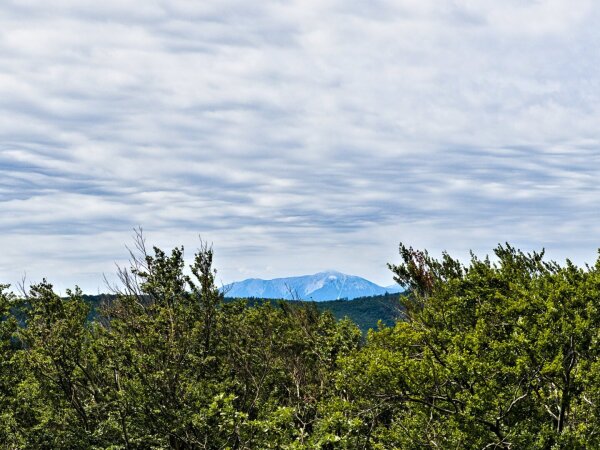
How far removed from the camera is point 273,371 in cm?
2661

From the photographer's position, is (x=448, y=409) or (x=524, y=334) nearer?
(x=524, y=334)

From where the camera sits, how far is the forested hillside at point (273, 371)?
1689 centimetres

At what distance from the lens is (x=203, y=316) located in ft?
77.1

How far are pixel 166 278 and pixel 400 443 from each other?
1142 centimetres

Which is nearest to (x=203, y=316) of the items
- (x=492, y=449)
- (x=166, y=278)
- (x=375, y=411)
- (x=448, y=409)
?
(x=166, y=278)

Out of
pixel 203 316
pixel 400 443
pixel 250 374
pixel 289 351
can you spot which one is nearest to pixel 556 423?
pixel 400 443

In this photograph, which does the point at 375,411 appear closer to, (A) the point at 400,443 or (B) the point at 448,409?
(A) the point at 400,443

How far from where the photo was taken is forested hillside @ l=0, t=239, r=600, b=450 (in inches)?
665

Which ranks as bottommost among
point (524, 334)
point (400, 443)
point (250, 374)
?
→ point (400, 443)

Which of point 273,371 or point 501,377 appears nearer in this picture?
point 501,377

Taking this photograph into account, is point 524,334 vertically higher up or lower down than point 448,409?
higher up

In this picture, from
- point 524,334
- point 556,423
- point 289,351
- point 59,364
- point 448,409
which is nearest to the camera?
point 524,334

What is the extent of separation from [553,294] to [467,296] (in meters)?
6.21

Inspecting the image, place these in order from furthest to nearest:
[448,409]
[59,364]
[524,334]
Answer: [59,364]
[448,409]
[524,334]
